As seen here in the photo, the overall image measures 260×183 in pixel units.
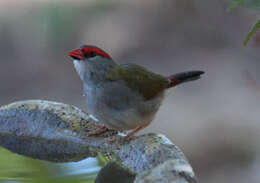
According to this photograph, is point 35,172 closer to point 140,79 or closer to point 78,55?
point 78,55

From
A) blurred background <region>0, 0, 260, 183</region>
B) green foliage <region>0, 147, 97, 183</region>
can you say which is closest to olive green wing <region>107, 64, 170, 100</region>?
green foliage <region>0, 147, 97, 183</region>

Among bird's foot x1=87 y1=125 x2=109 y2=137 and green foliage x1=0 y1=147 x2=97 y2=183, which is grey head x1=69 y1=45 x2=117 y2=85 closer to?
bird's foot x1=87 y1=125 x2=109 y2=137

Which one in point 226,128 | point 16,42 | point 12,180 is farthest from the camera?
point 16,42

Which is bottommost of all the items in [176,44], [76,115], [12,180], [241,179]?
[241,179]

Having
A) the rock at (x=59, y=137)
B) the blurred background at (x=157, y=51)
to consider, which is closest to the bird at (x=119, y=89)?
the rock at (x=59, y=137)

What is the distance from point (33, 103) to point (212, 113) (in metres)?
5.23

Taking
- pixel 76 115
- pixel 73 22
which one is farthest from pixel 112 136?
pixel 73 22

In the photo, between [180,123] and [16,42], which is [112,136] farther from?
[16,42]

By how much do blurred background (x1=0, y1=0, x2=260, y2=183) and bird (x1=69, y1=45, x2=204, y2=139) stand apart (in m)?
3.84

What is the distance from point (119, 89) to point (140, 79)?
0.28 meters

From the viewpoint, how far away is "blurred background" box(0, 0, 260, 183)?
8969 mm

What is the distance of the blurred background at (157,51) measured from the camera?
8969 millimetres

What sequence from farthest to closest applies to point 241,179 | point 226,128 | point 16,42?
point 16,42 → point 226,128 → point 241,179

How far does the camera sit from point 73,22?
1148cm
